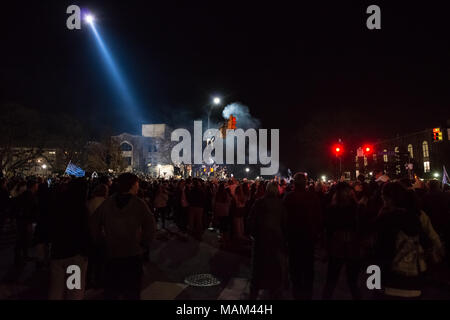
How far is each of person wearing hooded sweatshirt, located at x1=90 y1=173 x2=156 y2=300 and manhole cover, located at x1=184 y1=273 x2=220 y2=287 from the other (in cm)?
206

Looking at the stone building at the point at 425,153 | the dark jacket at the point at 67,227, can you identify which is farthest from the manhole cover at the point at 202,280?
the stone building at the point at 425,153

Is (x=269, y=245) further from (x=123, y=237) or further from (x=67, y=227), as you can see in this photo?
(x=67, y=227)

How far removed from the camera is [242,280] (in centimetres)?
588

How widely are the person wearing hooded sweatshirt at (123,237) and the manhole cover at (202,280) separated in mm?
2055

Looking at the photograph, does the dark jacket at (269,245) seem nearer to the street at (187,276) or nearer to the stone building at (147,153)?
the street at (187,276)

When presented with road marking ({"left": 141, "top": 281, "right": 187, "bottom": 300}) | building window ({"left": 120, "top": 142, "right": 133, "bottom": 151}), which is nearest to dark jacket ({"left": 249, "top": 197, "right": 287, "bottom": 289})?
road marking ({"left": 141, "top": 281, "right": 187, "bottom": 300})

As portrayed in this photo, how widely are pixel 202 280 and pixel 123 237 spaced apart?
2703 millimetres

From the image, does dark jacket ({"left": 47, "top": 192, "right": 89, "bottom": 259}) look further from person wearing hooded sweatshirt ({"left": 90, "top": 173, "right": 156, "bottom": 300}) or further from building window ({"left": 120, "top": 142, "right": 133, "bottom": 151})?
building window ({"left": 120, "top": 142, "right": 133, "bottom": 151})

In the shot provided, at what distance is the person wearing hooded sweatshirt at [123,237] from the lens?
12.0ft

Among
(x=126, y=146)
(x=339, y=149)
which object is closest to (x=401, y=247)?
(x=339, y=149)

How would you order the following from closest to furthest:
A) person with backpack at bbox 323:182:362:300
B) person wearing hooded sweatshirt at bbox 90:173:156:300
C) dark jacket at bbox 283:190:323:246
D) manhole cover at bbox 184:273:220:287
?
person wearing hooded sweatshirt at bbox 90:173:156:300 < person with backpack at bbox 323:182:362:300 < dark jacket at bbox 283:190:323:246 < manhole cover at bbox 184:273:220:287

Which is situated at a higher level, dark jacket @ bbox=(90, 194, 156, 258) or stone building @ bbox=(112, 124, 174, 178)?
stone building @ bbox=(112, 124, 174, 178)

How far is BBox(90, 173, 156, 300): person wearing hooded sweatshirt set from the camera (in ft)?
12.0
